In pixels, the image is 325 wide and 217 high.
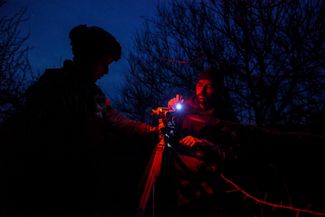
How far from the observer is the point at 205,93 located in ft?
15.1

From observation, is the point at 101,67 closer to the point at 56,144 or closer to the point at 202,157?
the point at 56,144

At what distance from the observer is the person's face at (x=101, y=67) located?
3212mm

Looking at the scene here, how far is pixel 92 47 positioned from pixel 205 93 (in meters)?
2.13

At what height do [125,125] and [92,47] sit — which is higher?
[92,47]

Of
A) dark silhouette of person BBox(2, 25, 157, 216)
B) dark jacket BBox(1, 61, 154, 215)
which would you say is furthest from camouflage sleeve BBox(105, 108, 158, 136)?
dark jacket BBox(1, 61, 154, 215)

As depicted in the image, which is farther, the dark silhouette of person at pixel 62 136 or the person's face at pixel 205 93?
the person's face at pixel 205 93

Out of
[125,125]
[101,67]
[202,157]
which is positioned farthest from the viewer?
[202,157]

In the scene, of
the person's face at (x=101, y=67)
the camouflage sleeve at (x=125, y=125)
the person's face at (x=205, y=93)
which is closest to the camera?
the person's face at (x=101, y=67)

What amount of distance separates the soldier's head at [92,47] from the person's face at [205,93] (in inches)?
72.0

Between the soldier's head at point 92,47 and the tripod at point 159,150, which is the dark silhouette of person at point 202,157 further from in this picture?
the soldier's head at point 92,47

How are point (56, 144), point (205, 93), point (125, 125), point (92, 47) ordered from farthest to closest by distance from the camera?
point (205, 93)
point (125, 125)
point (92, 47)
point (56, 144)

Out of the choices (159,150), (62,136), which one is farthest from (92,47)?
(159,150)

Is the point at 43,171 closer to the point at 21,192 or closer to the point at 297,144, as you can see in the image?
the point at 21,192

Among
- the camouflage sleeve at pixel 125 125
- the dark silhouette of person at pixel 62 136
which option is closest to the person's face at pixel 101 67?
the dark silhouette of person at pixel 62 136
